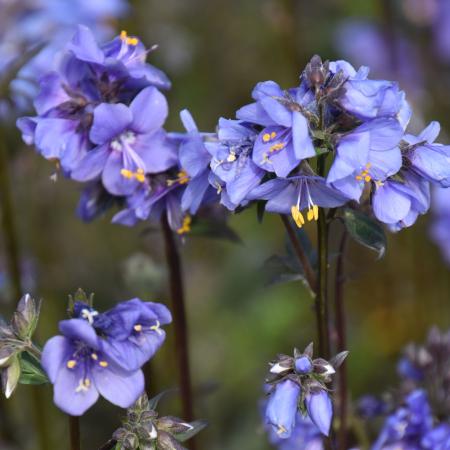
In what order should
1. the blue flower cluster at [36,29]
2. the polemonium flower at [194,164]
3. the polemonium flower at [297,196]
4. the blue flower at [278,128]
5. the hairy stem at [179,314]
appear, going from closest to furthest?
the blue flower at [278,128] < the polemonium flower at [297,196] < the polemonium flower at [194,164] < the hairy stem at [179,314] < the blue flower cluster at [36,29]

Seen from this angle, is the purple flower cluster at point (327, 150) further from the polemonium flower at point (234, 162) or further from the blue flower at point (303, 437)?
the blue flower at point (303, 437)

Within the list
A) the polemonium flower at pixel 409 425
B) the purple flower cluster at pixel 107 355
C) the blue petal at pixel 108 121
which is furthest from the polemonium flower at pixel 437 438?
the blue petal at pixel 108 121

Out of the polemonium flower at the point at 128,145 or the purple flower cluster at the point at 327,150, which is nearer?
the purple flower cluster at the point at 327,150

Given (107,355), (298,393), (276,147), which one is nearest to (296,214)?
(276,147)

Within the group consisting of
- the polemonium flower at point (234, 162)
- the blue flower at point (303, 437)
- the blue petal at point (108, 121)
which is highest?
the polemonium flower at point (234, 162)

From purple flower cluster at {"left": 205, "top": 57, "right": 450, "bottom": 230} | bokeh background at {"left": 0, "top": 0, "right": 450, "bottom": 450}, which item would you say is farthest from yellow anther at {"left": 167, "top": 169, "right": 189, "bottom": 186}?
bokeh background at {"left": 0, "top": 0, "right": 450, "bottom": 450}

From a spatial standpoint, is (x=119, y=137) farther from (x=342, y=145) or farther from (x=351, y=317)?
(x=351, y=317)

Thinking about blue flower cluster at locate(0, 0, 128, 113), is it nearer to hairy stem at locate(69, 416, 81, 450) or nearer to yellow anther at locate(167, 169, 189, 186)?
yellow anther at locate(167, 169, 189, 186)
